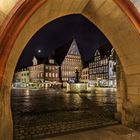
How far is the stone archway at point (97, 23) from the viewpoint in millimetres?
3546

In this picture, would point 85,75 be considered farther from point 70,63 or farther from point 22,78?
point 22,78

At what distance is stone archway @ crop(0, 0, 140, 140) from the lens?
355 centimetres

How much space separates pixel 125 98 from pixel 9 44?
4.28 metres

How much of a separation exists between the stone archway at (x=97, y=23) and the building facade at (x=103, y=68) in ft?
186

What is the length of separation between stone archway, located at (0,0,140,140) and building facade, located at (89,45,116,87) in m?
56.6

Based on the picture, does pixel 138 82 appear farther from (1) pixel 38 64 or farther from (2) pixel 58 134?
(1) pixel 38 64

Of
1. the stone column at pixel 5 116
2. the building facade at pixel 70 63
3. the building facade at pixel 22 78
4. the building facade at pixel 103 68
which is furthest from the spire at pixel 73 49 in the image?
the stone column at pixel 5 116

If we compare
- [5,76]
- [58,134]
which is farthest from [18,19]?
[58,134]

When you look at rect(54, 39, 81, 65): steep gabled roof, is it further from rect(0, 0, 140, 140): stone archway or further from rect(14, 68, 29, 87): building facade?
rect(0, 0, 140, 140): stone archway

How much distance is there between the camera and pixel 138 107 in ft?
17.9

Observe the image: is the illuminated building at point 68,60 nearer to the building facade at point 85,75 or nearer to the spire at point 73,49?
the spire at point 73,49

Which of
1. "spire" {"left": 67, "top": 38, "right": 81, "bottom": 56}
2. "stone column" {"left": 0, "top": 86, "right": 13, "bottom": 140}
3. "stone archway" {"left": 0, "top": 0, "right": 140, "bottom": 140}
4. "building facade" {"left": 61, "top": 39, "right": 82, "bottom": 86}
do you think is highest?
"spire" {"left": 67, "top": 38, "right": 81, "bottom": 56}

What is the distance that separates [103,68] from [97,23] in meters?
60.5

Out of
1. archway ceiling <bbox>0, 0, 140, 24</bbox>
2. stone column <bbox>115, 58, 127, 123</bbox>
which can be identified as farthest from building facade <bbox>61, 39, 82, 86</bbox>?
archway ceiling <bbox>0, 0, 140, 24</bbox>
